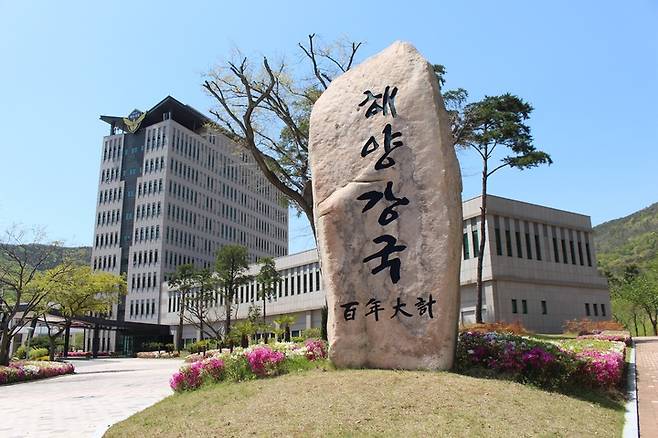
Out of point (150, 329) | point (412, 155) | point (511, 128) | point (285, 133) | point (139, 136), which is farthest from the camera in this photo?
point (139, 136)

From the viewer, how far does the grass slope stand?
229 inches

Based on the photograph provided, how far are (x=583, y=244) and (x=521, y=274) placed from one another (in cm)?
800

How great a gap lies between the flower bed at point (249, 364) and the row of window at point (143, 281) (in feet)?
210

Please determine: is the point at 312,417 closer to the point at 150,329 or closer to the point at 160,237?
the point at 150,329

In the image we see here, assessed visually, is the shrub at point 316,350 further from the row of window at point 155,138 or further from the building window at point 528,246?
the row of window at point 155,138

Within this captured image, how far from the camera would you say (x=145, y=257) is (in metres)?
72.6

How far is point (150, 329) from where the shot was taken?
62.5m

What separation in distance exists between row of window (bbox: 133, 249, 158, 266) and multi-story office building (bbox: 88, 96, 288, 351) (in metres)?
0.14

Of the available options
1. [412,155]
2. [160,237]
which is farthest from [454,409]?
[160,237]

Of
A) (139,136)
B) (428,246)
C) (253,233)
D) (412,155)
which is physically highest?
(139,136)

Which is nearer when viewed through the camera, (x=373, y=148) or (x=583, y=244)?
(x=373, y=148)

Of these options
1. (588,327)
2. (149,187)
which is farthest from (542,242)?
(149,187)

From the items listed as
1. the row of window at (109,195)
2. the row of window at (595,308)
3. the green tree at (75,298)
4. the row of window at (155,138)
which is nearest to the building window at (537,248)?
the row of window at (595,308)

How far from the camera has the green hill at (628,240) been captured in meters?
74.4
